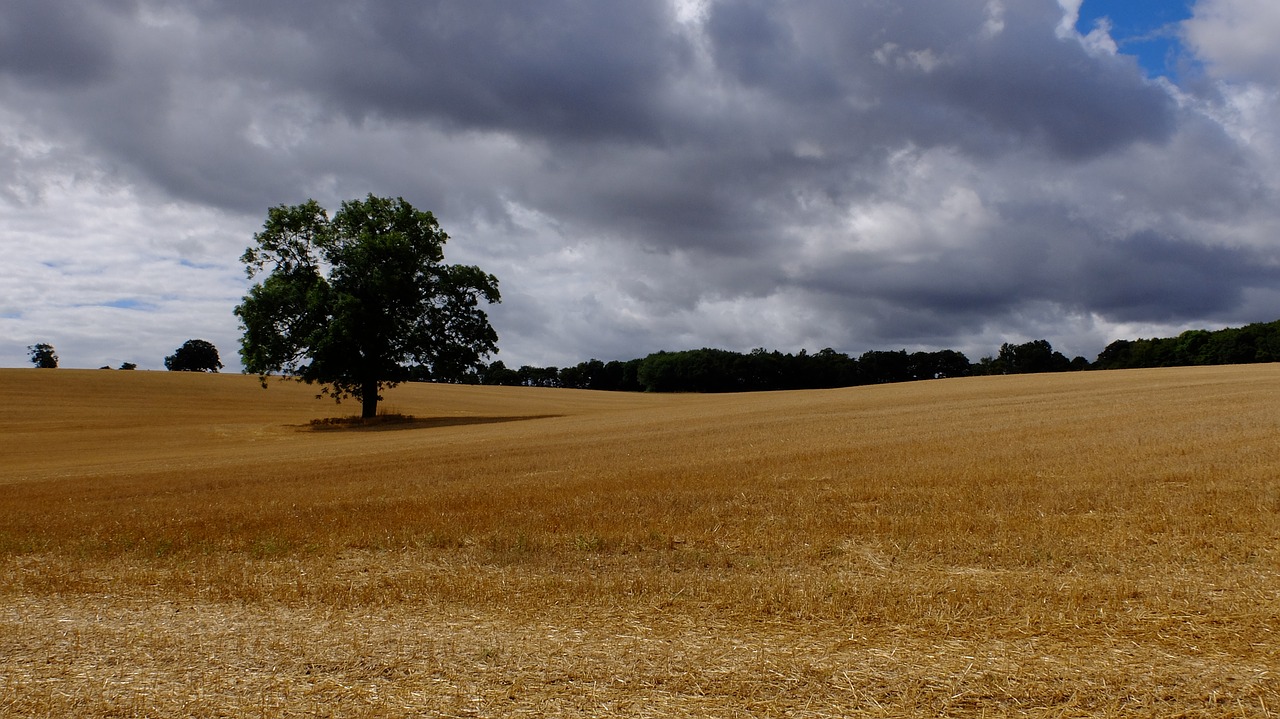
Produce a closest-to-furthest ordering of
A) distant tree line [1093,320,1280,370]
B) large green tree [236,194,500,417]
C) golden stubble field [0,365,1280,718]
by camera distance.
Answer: golden stubble field [0,365,1280,718] → large green tree [236,194,500,417] → distant tree line [1093,320,1280,370]

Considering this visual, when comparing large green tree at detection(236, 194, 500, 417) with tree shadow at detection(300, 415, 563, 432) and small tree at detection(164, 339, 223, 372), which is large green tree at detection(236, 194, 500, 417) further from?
small tree at detection(164, 339, 223, 372)

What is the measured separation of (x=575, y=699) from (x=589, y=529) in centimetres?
693

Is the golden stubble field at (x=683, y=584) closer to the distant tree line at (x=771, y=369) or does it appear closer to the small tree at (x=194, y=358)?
the distant tree line at (x=771, y=369)

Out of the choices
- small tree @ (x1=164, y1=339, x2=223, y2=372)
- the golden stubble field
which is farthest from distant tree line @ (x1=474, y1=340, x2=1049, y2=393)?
the golden stubble field

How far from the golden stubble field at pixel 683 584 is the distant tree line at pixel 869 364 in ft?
323

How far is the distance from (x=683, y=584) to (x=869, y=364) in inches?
5196

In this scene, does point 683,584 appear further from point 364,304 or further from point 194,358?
point 194,358

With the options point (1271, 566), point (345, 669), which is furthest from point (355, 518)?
point (1271, 566)

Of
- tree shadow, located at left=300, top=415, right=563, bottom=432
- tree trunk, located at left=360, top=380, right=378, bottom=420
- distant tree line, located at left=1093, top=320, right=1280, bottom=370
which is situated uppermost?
distant tree line, located at left=1093, top=320, right=1280, bottom=370

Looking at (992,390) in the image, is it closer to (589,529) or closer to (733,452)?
(733,452)

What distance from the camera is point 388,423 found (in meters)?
53.2

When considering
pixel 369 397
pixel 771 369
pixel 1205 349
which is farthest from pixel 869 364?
pixel 369 397

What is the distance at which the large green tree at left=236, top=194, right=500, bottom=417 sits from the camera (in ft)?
160

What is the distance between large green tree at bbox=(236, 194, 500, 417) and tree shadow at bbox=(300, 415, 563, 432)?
149cm
